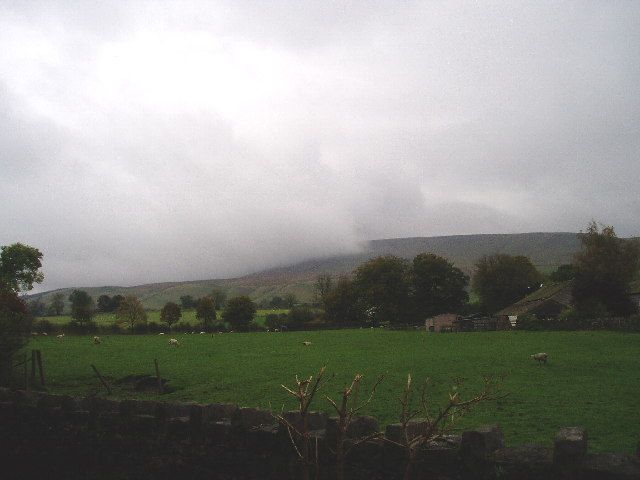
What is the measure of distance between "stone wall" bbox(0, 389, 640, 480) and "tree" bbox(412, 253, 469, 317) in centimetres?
8349

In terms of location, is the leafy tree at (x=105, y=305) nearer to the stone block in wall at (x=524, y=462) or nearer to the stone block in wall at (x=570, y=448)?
the stone block in wall at (x=524, y=462)

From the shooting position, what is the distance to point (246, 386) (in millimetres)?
20266

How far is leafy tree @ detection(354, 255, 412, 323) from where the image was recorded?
92375mm

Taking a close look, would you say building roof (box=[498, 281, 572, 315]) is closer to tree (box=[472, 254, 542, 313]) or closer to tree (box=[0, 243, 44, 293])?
tree (box=[472, 254, 542, 313])

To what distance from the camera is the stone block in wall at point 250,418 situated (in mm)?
8625

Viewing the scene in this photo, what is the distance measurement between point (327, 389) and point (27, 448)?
33.0 feet

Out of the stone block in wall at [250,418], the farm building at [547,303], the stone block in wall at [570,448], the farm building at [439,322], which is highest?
the stone block in wall at [570,448]

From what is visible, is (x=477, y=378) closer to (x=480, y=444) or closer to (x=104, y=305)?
(x=480, y=444)

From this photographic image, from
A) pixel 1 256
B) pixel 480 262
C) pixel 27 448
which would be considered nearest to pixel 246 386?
pixel 27 448

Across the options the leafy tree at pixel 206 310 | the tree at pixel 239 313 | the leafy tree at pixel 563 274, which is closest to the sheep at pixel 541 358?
the tree at pixel 239 313

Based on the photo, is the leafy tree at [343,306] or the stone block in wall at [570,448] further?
the leafy tree at [343,306]

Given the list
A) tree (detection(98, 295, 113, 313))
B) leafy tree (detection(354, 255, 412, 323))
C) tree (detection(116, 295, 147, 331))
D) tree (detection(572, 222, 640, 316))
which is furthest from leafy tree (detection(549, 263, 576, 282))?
tree (detection(98, 295, 113, 313))

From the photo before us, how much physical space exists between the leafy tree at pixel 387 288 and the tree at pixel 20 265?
183 ft

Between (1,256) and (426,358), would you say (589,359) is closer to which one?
(426,358)
